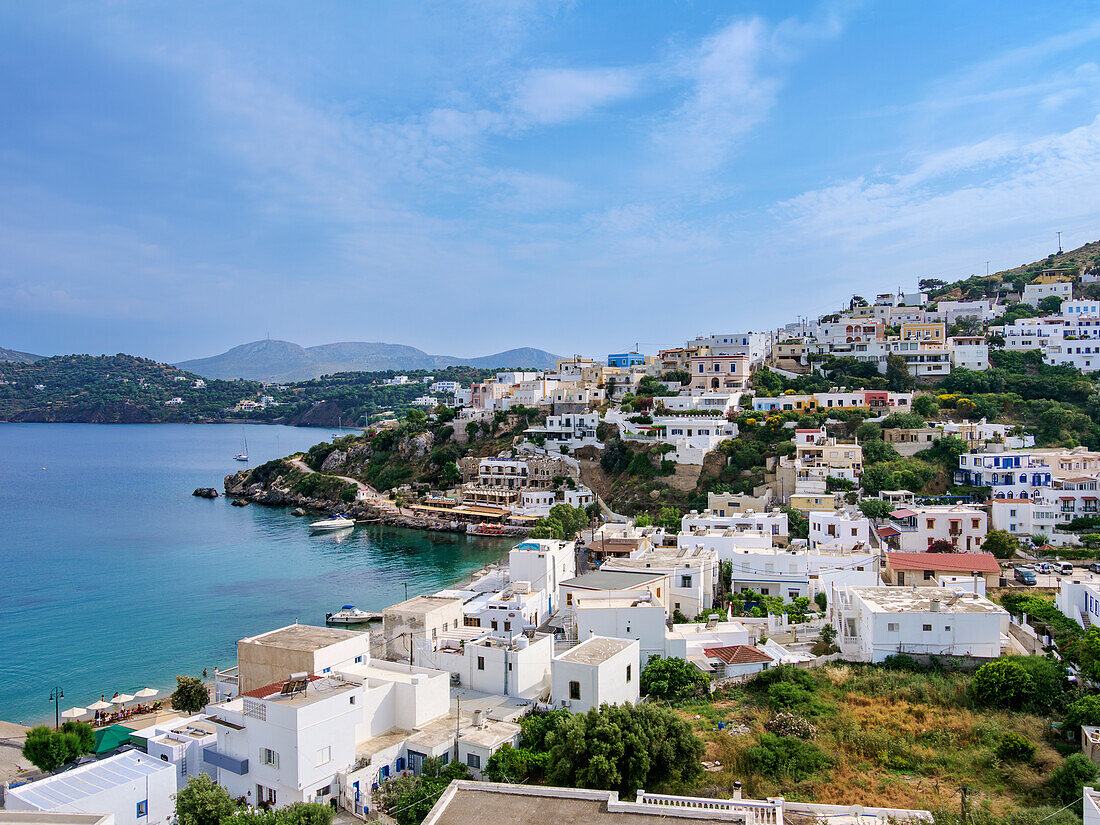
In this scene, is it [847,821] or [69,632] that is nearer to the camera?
[847,821]

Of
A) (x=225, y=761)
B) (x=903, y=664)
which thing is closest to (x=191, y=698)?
(x=225, y=761)

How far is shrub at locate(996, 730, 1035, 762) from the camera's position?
11680 millimetres

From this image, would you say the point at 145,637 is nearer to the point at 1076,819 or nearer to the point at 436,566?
the point at 436,566

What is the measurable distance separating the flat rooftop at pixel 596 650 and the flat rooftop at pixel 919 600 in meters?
5.35

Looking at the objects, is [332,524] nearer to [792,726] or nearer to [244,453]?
[792,726]

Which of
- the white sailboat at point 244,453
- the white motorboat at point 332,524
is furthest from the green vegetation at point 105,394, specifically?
the white motorboat at point 332,524

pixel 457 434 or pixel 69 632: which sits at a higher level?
pixel 457 434

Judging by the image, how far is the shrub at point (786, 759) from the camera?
11289mm

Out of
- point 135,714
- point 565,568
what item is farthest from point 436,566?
point 135,714

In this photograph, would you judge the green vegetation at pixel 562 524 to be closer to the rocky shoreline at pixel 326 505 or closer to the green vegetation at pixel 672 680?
the rocky shoreline at pixel 326 505

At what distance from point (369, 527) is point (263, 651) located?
29.8 m

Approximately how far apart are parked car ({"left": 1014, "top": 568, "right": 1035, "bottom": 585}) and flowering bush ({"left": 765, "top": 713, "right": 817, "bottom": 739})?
12.6 m

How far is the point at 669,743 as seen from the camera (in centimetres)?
1116

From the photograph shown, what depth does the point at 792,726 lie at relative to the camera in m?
12.6
